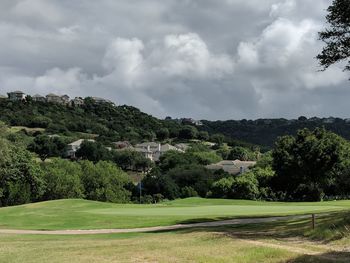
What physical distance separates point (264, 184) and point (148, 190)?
3503 cm

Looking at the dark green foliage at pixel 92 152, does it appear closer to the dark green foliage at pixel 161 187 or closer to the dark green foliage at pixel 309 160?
the dark green foliage at pixel 161 187

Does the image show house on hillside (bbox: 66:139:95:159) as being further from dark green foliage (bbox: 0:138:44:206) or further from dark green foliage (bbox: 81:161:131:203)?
dark green foliage (bbox: 0:138:44:206)

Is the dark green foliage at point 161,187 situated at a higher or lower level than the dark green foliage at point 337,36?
lower

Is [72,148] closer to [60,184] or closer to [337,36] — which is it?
[60,184]

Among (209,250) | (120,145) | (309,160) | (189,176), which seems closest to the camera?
(209,250)

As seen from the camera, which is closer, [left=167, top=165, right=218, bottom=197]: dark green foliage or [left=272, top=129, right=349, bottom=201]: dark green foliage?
[left=272, top=129, right=349, bottom=201]: dark green foliage

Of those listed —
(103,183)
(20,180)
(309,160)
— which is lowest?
(103,183)

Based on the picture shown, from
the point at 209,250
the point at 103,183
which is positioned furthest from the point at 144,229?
the point at 103,183

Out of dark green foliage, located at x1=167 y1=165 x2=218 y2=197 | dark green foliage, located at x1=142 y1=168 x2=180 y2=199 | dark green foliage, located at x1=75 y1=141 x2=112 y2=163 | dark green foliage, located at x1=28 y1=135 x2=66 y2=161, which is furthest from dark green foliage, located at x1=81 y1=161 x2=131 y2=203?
dark green foliage, located at x1=28 y1=135 x2=66 y2=161

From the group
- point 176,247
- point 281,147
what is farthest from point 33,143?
point 176,247

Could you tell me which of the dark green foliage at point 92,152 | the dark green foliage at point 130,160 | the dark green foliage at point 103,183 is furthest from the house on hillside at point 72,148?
the dark green foliage at point 103,183

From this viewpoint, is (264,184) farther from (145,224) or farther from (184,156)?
(184,156)

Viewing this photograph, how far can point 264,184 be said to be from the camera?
261 ft

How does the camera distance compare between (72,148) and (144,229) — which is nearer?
(144,229)
